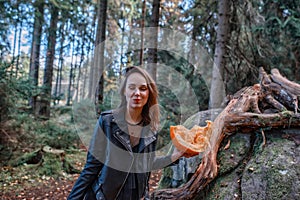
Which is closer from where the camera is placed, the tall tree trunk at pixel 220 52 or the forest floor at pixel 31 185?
the forest floor at pixel 31 185

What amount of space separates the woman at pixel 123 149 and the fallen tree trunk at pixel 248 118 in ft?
3.08

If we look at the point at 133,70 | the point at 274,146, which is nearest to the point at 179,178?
the point at 274,146

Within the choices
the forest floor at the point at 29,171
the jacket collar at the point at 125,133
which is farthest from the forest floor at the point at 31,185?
the jacket collar at the point at 125,133

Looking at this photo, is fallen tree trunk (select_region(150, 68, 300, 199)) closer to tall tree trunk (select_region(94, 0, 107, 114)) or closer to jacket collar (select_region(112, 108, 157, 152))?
jacket collar (select_region(112, 108, 157, 152))

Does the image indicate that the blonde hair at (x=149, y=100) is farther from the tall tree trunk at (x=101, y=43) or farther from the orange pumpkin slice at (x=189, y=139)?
the tall tree trunk at (x=101, y=43)

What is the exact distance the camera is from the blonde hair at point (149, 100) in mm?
1896

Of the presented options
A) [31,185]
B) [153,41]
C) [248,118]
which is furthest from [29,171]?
[153,41]

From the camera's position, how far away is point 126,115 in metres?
1.92

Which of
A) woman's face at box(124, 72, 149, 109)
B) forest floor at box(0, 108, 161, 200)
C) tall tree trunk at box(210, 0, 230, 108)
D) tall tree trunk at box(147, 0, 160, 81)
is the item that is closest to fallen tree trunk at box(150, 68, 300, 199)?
woman's face at box(124, 72, 149, 109)

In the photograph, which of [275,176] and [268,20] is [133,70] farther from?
[268,20]

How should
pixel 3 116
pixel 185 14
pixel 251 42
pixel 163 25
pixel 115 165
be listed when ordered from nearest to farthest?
pixel 115 165
pixel 3 116
pixel 251 42
pixel 185 14
pixel 163 25

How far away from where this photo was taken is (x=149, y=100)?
198 centimetres

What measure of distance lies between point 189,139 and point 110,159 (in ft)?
2.84

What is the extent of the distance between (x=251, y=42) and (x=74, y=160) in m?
6.27
